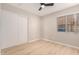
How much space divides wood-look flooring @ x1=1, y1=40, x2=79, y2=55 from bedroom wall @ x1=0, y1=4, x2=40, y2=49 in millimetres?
86

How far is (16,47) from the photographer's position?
1322 mm

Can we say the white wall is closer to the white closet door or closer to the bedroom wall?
the bedroom wall

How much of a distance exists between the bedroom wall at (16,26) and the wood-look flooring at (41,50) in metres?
0.09

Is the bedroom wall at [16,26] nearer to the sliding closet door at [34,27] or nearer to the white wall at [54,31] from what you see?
the sliding closet door at [34,27]

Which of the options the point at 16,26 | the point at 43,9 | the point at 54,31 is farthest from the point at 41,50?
the point at 43,9

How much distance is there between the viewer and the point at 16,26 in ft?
4.44

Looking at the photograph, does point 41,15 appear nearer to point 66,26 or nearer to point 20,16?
point 20,16

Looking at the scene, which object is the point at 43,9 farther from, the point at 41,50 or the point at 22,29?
the point at 41,50

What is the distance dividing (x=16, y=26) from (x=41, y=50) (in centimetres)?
57

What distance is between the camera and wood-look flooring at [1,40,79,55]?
4.14 ft

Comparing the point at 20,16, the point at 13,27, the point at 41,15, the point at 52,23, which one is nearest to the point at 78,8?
the point at 52,23

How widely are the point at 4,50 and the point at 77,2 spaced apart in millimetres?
1340

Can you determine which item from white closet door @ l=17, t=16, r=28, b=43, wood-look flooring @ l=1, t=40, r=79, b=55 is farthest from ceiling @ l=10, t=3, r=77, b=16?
wood-look flooring @ l=1, t=40, r=79, b=55
